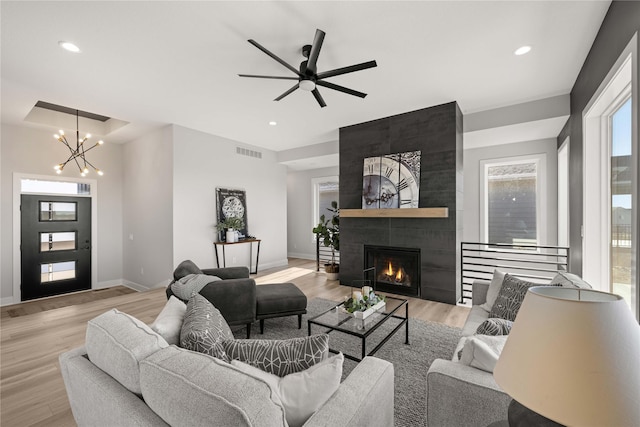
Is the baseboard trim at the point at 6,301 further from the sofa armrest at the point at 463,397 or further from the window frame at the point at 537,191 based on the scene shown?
the window frame at the point at 537,191

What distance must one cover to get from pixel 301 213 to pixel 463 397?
23.7 feet

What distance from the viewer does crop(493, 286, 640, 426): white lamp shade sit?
58 cm

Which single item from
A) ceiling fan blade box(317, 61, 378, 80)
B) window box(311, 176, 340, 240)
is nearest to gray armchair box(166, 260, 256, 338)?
ceiling fan blade box(317, 61, 378, 80)

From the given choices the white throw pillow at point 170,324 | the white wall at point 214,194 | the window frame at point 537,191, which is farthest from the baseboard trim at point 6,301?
the window frame at point 537,191

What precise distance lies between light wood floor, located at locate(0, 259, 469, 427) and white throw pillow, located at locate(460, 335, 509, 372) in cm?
→ 215

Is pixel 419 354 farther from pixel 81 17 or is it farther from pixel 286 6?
pixel 81 17

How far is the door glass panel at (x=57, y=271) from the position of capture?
5.14m

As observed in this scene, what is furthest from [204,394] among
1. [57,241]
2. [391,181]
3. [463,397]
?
[57,241]

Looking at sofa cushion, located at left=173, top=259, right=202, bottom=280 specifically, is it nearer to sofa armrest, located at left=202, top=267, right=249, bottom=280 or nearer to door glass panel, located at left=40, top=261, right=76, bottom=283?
sofa armrest, located at left=202, top=267, right=249, bottom=280

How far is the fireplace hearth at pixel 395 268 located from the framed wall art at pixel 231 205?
2.69 metres

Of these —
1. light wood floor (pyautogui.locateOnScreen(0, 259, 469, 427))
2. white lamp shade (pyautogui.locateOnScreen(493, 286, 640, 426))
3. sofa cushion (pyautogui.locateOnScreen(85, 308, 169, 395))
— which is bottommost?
light wood floor (pyautogui.locateOnScreen(0, 259, 469, 427))

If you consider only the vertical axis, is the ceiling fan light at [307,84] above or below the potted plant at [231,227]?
above

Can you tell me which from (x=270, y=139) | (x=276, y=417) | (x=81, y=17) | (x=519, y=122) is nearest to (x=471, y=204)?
(x=519, y=122)

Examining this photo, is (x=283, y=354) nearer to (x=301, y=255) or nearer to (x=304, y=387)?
(x=304, y=387)
